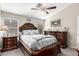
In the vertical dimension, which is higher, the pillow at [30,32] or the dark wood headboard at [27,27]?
the dark wood headboard at [27,27]

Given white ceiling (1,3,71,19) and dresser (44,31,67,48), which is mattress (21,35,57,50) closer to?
dresser (44,31,67,48)

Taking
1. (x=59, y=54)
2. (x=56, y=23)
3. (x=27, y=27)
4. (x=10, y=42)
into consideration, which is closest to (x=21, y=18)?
(x=27, y=27)

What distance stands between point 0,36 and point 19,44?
1.35 ft

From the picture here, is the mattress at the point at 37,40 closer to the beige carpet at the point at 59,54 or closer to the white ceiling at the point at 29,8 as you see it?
the beige carpet at the point at 59,54

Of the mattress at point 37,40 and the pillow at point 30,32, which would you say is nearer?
the mattress at point 37,40

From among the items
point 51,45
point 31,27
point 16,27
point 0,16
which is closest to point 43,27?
point 31,27

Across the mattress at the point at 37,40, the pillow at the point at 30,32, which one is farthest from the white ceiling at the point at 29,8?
the mattress at the point at 37,40

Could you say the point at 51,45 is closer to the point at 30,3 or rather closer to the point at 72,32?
the point at 72,32

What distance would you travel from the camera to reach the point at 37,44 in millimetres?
1842

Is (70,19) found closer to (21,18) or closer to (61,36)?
(61,36)

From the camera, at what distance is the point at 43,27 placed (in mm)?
1955

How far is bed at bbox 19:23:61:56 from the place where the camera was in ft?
6.00

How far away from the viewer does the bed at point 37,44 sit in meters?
1.83

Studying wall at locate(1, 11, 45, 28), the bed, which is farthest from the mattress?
wall at locate(1, 11, 45, 28)
